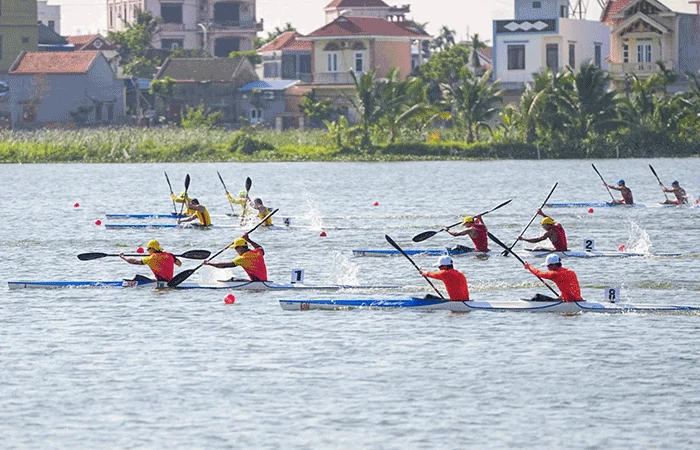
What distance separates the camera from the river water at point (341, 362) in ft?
63.8

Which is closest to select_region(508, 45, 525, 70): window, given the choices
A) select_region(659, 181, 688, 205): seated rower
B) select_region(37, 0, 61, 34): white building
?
select_region(659, 181, 688, 205): seated rower

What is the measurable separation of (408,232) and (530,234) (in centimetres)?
384

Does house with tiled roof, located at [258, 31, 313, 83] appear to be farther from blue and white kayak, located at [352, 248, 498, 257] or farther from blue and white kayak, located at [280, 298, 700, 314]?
blue and white kayak, located at [280, 298, 700, 314]

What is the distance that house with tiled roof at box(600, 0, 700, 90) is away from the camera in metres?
96.2

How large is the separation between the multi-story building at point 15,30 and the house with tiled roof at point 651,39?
49490 millimetres

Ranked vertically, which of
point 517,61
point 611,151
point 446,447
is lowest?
point 446,447

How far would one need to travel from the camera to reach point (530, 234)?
150 ft

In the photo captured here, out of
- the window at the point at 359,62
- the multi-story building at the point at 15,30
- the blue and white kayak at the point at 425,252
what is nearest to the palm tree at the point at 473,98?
the window at the point at 359,62

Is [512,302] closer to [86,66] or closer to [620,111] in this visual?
[620,111]

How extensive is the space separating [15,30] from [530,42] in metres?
45.3

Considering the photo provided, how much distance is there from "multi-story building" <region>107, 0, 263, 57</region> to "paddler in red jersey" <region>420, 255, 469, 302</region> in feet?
381

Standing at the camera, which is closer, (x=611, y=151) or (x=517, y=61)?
(x=611, y=151)

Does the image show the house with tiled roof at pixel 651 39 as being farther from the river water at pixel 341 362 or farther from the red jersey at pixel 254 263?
the red jersey at pixel 254 263

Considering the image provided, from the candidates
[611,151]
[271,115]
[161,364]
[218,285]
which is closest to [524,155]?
[611,151]
